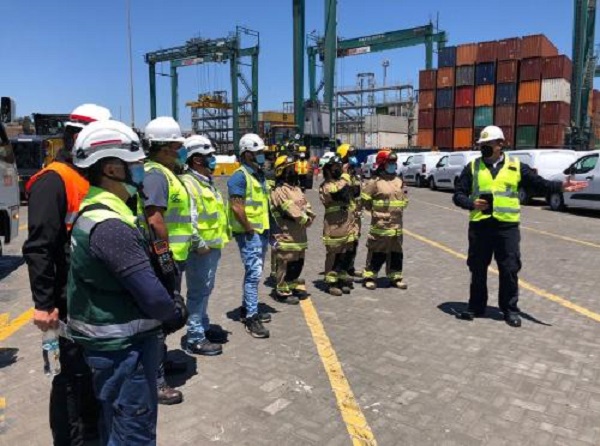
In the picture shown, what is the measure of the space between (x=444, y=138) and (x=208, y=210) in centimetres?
4376

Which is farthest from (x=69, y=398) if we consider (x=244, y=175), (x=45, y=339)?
(x=244, y=175)

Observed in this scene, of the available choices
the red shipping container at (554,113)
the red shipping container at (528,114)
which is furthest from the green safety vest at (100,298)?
the red shipping container at (528,114)

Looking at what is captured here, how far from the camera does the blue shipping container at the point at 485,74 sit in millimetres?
42375

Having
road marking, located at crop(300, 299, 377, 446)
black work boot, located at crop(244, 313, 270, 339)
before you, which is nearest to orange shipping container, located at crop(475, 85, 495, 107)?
road marking, located at crop(300, 299, 377, 446)

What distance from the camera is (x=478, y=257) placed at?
552cm

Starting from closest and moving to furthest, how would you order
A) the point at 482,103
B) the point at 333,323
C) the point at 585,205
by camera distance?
1. the point at 333,323
2. the point at 585,205
3. the point at 482,103

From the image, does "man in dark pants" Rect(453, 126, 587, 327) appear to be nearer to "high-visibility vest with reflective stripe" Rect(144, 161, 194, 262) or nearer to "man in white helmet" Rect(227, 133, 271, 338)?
"man in white helmet" Rect(227, 133, 271, 338)

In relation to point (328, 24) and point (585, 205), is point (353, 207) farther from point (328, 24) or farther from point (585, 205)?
point (328, 24)

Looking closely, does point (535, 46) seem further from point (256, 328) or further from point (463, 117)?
point (256, 328)

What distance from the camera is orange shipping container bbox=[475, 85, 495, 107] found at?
42.4 metres

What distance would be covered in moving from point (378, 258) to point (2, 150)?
224 inches

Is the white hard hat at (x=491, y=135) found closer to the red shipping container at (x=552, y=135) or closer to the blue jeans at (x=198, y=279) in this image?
the blue jeans at (x=198, y=279)

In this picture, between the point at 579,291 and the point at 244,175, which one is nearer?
the point at 244,175

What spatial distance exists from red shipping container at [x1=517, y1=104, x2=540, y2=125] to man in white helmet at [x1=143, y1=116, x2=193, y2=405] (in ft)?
135
